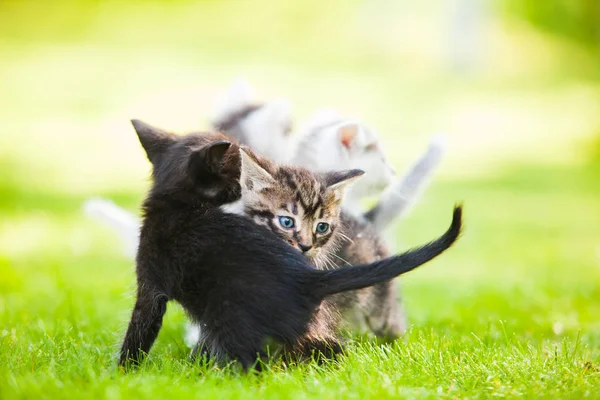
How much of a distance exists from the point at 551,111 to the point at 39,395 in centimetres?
1778

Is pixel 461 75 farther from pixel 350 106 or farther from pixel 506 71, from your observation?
pixel 350 106

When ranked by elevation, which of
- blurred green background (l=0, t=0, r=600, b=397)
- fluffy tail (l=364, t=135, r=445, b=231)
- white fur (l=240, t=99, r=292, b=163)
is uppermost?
white fur (l=240, t=99, r=292, b=163)

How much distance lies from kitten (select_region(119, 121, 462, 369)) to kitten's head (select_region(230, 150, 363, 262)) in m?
0.07

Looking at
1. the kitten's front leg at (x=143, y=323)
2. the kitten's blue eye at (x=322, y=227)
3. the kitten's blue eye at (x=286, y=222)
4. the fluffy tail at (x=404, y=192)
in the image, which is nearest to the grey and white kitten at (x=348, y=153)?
the fluffy tail at (x=404, y=192)

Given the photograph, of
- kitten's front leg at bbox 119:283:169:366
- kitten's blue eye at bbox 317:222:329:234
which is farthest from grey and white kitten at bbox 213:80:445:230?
kitten's front leg at bbox 119:283:169:366

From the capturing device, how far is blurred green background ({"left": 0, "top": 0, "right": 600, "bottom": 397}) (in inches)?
169

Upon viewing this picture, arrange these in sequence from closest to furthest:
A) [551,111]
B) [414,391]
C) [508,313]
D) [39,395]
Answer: [39,395] → [414,391] → [508,313] → [551,111]

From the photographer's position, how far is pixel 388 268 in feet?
10.1

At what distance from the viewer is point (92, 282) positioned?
6059 mm

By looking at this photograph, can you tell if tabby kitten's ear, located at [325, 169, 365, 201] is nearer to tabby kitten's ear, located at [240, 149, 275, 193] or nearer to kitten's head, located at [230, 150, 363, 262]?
kitten's head, located at [230, 150, 363, 262]

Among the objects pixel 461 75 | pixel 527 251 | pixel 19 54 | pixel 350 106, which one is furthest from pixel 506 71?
pixel 527 251

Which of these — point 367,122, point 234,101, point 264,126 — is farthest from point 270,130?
point 367,122

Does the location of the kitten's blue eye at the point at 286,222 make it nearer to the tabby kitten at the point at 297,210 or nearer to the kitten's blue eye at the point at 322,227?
the tabby kitten at the point at 297,210

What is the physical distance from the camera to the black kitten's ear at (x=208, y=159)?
3318mm
